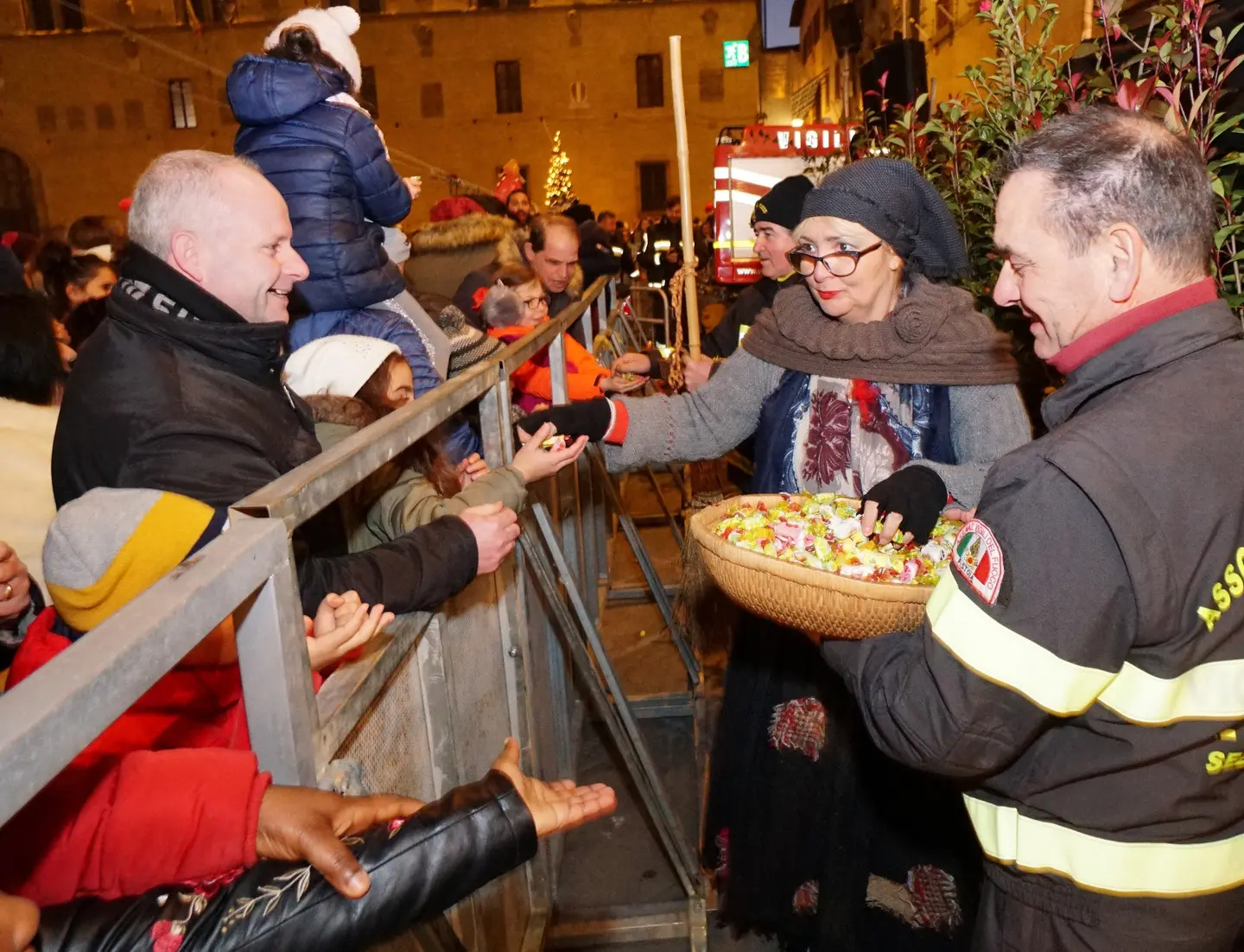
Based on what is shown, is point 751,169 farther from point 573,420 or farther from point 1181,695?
point 1181,695

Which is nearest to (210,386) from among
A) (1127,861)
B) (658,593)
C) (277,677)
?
(277,677)

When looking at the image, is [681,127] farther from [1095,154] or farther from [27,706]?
[27,706]

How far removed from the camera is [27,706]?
72 centimetres

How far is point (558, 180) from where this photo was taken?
2969 centimetres

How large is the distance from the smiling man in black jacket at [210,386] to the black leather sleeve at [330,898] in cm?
60

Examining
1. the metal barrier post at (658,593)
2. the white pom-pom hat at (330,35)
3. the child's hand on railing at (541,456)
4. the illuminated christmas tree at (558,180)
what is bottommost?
the metal barrier post at (658,593)

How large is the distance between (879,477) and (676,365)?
276 cm

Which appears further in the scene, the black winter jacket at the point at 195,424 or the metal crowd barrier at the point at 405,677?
the black winter jacket at the point at 195,424

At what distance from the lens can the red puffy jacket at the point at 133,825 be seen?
1054mm

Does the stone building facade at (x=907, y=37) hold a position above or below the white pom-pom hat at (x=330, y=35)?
above

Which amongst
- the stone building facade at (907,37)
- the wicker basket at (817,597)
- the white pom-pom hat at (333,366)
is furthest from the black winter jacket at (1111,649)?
the stone building facade at (907,37)

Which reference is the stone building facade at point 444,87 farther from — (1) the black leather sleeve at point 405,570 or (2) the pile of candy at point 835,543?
(1) the black leather sleeve at point 405,570

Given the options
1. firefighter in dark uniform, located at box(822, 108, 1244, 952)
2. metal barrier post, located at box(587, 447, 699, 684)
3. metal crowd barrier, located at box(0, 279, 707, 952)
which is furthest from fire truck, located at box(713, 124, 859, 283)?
firefighter in dark uniform, located at box(822, 108, 1244, 952)

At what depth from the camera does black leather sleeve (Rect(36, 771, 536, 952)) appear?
0.99 meters
